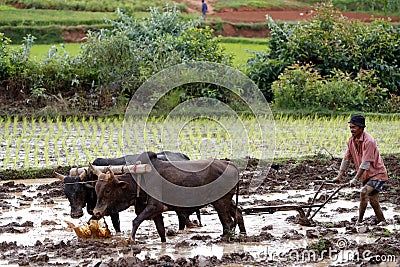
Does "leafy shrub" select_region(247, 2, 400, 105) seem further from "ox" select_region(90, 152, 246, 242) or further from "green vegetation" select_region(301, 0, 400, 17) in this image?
"green vegetation" select_region(301, 0, 400, 17)

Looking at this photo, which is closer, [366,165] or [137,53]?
Result: [366,165]

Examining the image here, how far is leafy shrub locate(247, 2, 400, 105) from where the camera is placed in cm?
1783

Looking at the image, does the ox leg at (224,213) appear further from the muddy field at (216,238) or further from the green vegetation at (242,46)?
the green vegetation at (242,46)

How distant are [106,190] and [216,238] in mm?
1154

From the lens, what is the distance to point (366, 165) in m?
7.06

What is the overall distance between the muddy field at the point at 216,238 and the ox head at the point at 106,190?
32cm

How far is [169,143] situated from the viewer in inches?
486

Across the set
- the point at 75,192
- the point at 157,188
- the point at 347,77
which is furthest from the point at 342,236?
the point at 347,77

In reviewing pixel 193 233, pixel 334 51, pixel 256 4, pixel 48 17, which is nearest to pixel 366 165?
pixel 193 233

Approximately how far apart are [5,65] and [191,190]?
423 inches

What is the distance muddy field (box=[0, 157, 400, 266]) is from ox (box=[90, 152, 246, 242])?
0.25m

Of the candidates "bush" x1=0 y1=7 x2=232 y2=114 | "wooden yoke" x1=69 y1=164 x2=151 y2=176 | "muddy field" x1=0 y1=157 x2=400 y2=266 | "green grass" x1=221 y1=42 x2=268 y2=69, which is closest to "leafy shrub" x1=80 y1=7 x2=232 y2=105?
"bush" x1=0 y1=7 x2=232 y2=114

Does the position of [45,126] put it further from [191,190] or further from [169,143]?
[191,190]

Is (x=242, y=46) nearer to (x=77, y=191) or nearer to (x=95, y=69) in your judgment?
(x=95, y=69)
